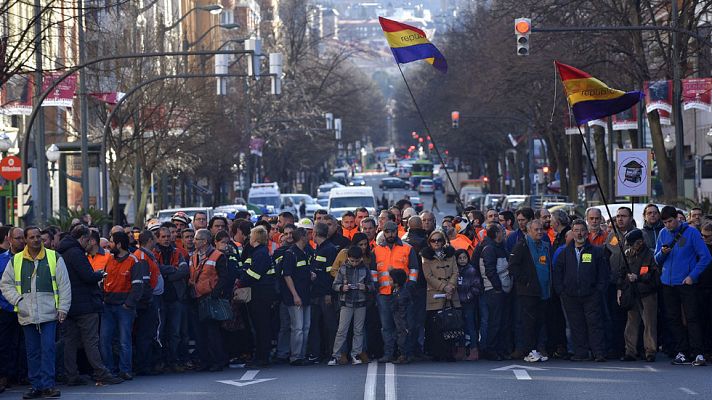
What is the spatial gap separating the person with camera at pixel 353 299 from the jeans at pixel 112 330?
2.64m

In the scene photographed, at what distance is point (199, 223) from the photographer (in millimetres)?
22516

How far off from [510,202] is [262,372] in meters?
33.8

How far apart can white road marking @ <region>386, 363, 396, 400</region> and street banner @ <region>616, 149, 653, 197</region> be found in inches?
491

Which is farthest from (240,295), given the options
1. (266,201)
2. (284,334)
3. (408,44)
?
(266,201)

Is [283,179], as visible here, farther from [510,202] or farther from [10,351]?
[10,351]

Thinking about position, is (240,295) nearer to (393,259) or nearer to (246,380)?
(246,380)

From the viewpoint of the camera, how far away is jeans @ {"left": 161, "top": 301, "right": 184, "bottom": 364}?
18.8m

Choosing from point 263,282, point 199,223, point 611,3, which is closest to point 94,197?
point 611,3

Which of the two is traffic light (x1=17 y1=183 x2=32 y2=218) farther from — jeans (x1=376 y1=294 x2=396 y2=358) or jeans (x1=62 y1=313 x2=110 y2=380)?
jeans (x1=62 y1=313 x2=110 y2=380)

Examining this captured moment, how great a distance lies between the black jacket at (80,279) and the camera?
663 inches

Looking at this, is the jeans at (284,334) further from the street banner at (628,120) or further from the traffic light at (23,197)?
the street banner at (628,120)

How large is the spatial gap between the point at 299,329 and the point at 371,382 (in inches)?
106

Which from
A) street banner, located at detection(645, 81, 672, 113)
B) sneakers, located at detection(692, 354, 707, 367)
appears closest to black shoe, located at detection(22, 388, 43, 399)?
sneakers, located at detection(692, 354, 707, 367)

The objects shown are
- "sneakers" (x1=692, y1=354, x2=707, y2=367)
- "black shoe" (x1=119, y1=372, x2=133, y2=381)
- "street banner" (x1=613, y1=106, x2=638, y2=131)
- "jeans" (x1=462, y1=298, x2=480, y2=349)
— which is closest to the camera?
"black shoe" (x1=119, y1=372, x2=133, y2=381)
